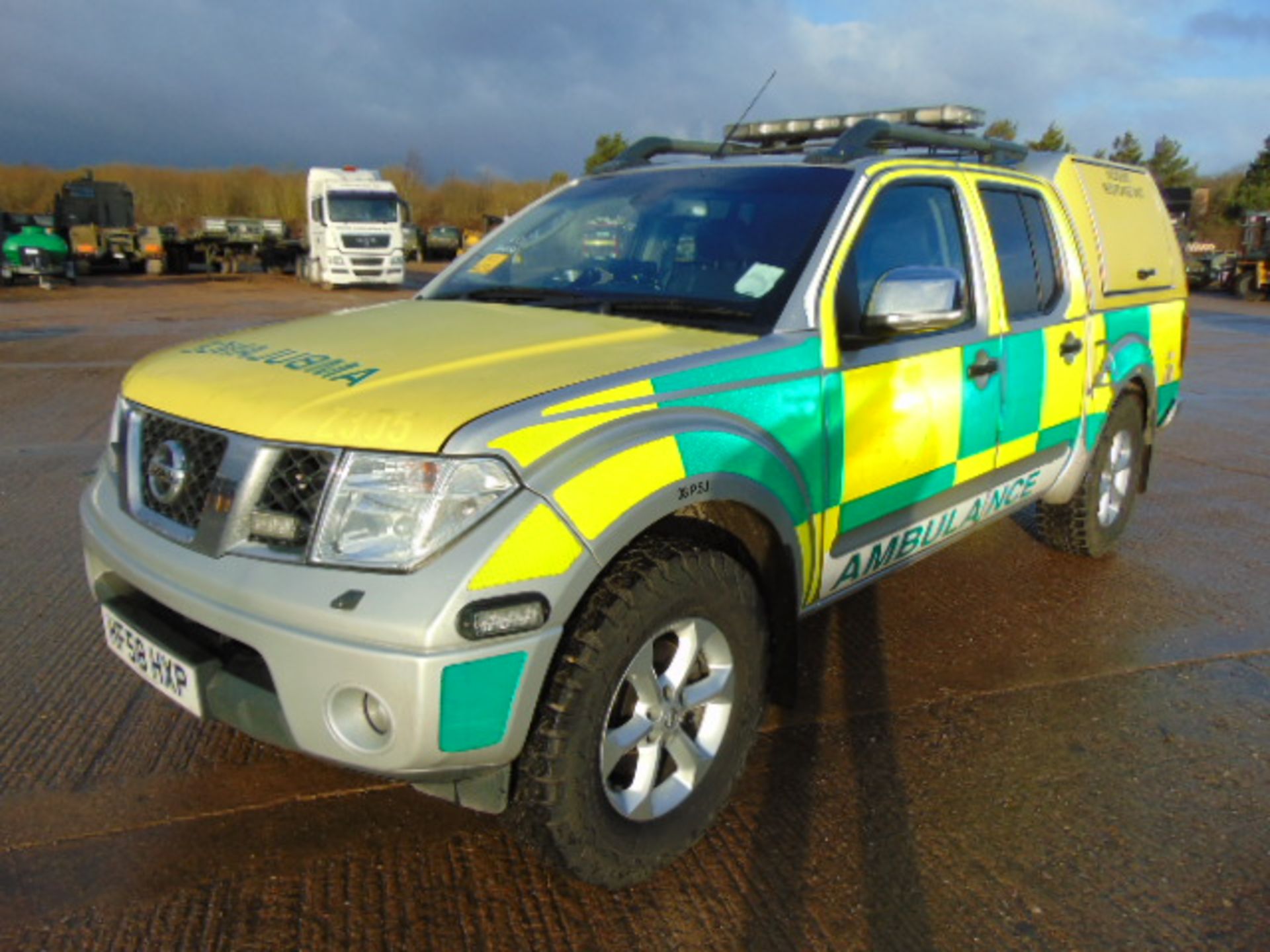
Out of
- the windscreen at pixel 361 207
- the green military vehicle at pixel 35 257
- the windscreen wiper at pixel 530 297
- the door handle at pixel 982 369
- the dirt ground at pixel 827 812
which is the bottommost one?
the dirt ground at pixel 827 812

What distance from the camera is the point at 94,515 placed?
2635 mm

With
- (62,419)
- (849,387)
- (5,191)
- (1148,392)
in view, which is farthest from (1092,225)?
(5,191)

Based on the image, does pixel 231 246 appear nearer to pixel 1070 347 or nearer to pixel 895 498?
pixel 1070 347

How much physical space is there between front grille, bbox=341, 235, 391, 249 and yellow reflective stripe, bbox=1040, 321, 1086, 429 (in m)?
23.5

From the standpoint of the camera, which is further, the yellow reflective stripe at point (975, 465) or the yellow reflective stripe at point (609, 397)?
the yellow reflective stripe at point (975, 465)

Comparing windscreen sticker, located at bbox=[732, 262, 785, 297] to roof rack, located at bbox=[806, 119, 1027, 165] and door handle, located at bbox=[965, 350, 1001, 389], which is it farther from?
door handle, located at bbox=[965, 350, 1001, 389]

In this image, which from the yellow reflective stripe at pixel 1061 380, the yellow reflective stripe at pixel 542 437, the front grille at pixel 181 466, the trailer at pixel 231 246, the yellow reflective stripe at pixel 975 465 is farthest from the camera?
the trailer at pixel 231 246

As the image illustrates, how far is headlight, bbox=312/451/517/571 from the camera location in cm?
200

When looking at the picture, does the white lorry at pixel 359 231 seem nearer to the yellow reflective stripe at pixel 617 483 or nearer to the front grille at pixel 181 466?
the front grille at pixel 181 466

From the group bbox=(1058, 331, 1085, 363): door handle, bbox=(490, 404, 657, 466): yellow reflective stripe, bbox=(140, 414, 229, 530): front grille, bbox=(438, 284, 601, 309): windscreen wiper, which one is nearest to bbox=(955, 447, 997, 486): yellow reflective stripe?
bbox=(1058, 331, 1085, 363): door handle

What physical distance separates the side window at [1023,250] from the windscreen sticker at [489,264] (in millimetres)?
1793

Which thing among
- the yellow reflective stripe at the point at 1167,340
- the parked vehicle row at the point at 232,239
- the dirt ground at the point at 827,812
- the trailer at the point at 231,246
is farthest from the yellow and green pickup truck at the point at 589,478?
the trailer at the point at 231,246

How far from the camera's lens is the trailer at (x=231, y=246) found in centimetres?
3409

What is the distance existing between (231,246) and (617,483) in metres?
35.8
